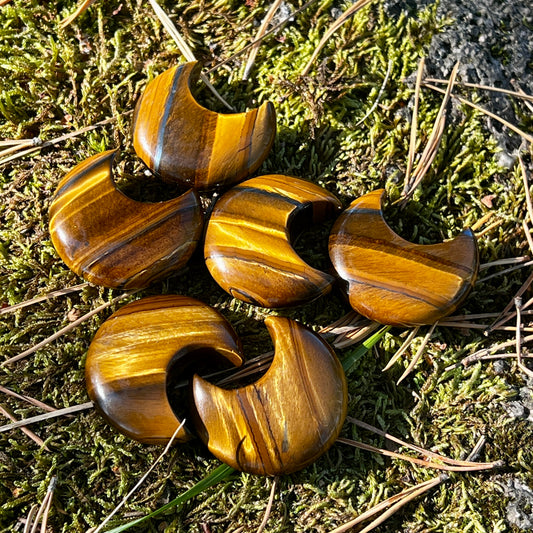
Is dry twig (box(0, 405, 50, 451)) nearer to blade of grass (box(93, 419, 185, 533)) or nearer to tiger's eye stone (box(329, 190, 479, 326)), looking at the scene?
blade of grass (box(93, 419, 185, 533))

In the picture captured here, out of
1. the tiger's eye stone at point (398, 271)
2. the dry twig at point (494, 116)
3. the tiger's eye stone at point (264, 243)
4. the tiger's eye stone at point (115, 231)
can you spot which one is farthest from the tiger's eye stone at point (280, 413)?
the dry twig at point (494, 116)

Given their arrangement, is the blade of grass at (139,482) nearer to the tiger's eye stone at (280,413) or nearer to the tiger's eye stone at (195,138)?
the tiger's eye stone at (280,413)

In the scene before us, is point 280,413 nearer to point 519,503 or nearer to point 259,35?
point 519,503

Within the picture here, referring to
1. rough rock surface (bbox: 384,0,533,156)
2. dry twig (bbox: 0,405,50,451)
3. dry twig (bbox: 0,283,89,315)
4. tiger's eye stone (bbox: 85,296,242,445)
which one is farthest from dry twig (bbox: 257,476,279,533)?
rough rock surface (bbox: 384,0,533,156)

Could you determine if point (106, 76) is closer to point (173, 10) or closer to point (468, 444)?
point (173, 10)

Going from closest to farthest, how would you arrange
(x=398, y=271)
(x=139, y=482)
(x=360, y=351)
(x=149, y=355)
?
(x=139, y=482), (x=149, y=355), (x=398, y=271), (x=360, y=351)

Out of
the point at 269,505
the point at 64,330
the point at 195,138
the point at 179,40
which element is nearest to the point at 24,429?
the point at 64,330

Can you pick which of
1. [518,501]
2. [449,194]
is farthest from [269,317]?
[518,501]
